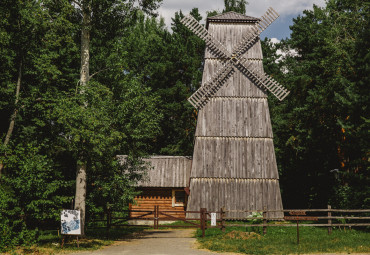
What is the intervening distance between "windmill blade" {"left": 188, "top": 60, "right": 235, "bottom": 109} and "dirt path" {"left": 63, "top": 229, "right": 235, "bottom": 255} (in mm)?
8920

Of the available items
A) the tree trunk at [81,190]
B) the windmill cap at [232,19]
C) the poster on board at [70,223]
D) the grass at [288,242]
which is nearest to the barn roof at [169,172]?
the grass at [288,242]

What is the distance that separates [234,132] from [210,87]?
337 cm

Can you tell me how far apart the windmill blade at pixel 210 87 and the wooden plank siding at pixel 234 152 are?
0.27 metres

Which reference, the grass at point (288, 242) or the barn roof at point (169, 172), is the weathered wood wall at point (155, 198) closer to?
the barn roof at point (169, 172)

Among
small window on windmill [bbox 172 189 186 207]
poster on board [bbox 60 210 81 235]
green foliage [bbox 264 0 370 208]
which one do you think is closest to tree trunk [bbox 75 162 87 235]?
poster on board [bbox 60 210 81 235]

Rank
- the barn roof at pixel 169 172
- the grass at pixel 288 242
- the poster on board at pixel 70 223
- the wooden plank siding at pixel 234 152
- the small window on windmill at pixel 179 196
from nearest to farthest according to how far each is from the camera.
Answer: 1. the grass at pixel 288 242
2. the poster on board at pixel 70 223
3. the wooden plank siding at pixel 234 152
4. the barn roof at pixel 169 172
5. the small window on windmill at pixel 179 196

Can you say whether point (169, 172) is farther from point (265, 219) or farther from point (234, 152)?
point (265, 219)

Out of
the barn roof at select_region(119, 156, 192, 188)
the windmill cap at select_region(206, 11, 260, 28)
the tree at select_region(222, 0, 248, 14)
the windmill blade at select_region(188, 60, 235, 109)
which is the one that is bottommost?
the barn roof at select_region(119, 156, 192, 188)

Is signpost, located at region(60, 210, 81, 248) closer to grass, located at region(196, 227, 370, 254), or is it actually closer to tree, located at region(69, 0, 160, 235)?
tree, located at region(69, 0, 160, 235)

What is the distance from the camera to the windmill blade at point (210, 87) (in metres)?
26.4

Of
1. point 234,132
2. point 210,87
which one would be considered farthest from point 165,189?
point 210,87

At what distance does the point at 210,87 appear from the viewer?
2645 cm

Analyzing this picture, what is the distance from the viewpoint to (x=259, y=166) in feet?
83.9

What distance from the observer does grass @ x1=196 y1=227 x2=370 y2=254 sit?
Answer: 49.7ft
